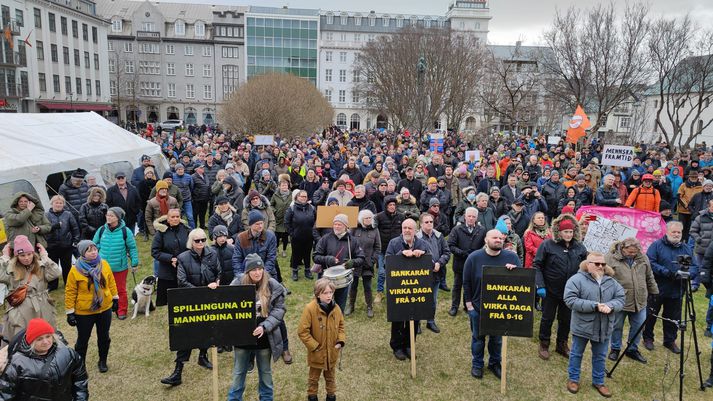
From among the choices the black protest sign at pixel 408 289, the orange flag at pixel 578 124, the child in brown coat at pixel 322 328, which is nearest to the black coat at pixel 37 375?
the child in brown coat at pixel 322 328

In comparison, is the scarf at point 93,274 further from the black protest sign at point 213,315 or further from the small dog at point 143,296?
the small dog at point 143,296

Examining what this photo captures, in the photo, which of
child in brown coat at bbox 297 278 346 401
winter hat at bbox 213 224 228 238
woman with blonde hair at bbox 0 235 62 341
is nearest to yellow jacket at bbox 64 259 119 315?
woman with blonde hair at bbox 0 235 62 341

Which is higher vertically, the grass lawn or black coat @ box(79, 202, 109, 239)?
black coat @ box(79, 202, 109, 239)

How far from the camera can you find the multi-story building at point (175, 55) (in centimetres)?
7131

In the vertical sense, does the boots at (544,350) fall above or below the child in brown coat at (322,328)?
below

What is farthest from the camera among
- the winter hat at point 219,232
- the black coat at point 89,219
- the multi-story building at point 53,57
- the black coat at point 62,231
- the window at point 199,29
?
the window at point 199,29

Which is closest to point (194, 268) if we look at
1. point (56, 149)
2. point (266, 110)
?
point (56, 149)

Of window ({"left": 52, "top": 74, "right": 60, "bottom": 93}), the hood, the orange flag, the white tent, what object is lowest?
the hood

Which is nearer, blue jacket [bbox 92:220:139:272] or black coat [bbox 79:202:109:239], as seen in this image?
blue jacket [bbox 92:220:139:272]

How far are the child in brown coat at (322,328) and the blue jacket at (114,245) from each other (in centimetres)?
360

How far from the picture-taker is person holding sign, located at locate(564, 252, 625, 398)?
18.1ft

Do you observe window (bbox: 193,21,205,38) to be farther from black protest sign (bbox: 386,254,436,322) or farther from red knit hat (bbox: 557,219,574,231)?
red knit hat (bbox: 557,219,574,231)

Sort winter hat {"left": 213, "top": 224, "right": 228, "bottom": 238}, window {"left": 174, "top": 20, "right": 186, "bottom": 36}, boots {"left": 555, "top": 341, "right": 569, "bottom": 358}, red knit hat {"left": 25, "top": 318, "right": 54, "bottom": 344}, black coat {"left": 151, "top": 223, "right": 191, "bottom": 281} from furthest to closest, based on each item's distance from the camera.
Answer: window {"left": 174, "top": 20, "right": 186, "bottom": 36} < black coat {"left": 151, "top": 223, "right": 191, "bottom": 281} < boots {"left": 555, "top": 341, "right": 569, "bottom": 358} < winter hat {"left": 213, "top": 224, "right": 228, "bottom": 238} < red knit hat {"left": 25, "top": 318, "right": 54, "bottom": 344}

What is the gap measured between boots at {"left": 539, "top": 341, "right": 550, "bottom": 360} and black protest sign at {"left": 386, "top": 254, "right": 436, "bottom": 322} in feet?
5.94
